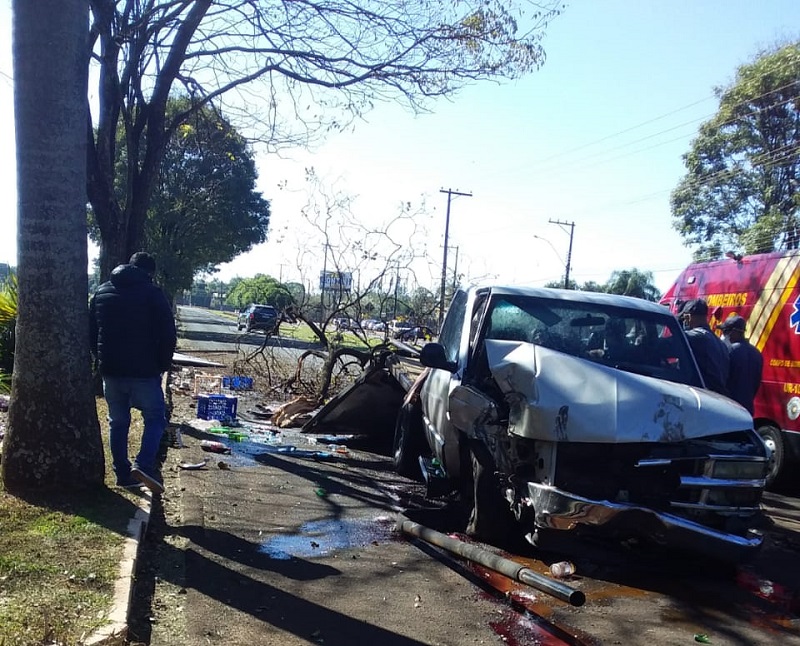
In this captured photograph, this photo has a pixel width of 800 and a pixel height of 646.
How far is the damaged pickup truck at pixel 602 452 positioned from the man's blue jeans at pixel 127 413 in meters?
2.34

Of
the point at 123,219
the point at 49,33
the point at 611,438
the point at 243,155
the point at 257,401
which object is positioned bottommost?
the point at 257,401

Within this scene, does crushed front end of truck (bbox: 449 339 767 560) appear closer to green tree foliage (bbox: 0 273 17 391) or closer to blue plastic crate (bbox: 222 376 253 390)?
green tree foliage (bbox: 0 273 17 391)

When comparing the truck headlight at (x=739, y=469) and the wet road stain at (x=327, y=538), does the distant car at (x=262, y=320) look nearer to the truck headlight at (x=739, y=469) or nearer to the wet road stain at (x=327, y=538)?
the wet road stain at (x=327, y=538)

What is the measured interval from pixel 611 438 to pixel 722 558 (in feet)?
3.55

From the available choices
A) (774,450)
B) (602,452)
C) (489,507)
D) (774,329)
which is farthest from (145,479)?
(774,329)

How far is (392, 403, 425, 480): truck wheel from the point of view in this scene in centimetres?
831

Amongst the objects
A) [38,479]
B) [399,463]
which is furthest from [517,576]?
[399,463]

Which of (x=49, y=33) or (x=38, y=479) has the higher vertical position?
(x=49, y=33)

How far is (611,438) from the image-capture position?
4734mm

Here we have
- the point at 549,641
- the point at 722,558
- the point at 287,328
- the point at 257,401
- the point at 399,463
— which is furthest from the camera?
the point at 287,328

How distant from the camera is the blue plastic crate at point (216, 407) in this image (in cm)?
1077

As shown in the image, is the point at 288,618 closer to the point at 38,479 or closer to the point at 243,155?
the point at 38,479

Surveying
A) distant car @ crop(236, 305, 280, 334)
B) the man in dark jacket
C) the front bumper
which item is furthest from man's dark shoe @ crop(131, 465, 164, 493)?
distant car @ crop(236, 305, 280, 334)

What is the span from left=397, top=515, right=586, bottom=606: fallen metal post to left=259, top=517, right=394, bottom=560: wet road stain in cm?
19
